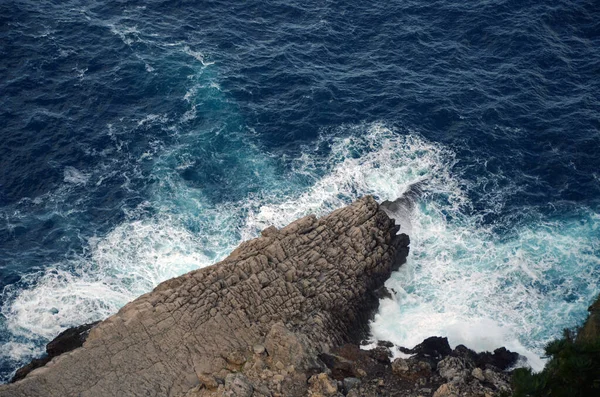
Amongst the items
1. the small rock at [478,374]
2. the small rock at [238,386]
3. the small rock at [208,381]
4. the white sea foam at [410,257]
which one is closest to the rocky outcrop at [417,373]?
the small rock at [478,374]

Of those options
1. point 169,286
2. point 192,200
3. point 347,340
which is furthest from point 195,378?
point 192,200

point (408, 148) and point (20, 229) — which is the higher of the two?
point (408, 148)

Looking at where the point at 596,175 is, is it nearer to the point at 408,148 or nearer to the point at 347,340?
the point at 408,148

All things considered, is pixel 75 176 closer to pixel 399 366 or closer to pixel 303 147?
pixel 303 147

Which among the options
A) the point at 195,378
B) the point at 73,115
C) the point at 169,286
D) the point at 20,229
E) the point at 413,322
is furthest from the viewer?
the point at 73,115

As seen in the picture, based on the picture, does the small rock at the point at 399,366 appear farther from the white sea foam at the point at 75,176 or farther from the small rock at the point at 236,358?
the white sea foam at the point at 75,176

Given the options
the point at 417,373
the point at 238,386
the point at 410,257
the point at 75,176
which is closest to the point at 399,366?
the point at 417,373
